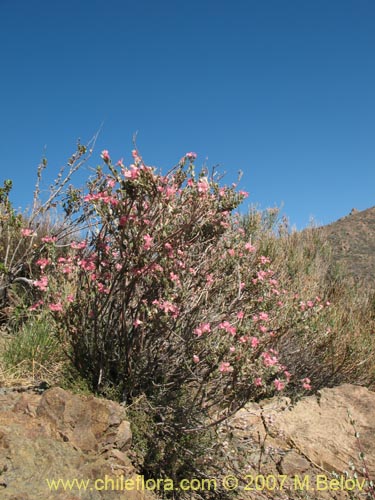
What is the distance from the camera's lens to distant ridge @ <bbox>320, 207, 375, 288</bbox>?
12.3 metres

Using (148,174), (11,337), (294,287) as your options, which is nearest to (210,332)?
(148,174)

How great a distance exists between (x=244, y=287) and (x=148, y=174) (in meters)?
1.66

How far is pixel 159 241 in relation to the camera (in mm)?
3287

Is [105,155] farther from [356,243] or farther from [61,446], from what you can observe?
[356,243]

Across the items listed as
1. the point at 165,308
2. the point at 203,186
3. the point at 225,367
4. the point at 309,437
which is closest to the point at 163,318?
the point at 165,308

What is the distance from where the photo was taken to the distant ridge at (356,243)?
40.4ft

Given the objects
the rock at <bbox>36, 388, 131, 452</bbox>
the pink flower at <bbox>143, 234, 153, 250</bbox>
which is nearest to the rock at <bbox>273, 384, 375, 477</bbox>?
the rock at <bbox>36, 388, 131, 452</bbox>

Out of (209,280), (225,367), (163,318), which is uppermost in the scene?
(209,280)

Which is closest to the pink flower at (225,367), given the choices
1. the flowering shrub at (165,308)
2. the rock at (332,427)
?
the flowering shrub at (165,308)

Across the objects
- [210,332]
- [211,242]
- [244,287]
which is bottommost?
[210,332]

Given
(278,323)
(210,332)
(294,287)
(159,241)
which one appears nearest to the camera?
(159,241)

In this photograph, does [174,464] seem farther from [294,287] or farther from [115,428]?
[294,287]

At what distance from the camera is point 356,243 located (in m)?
14.9

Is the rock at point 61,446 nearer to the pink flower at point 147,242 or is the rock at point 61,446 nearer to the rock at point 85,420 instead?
the rock at point 85,420
